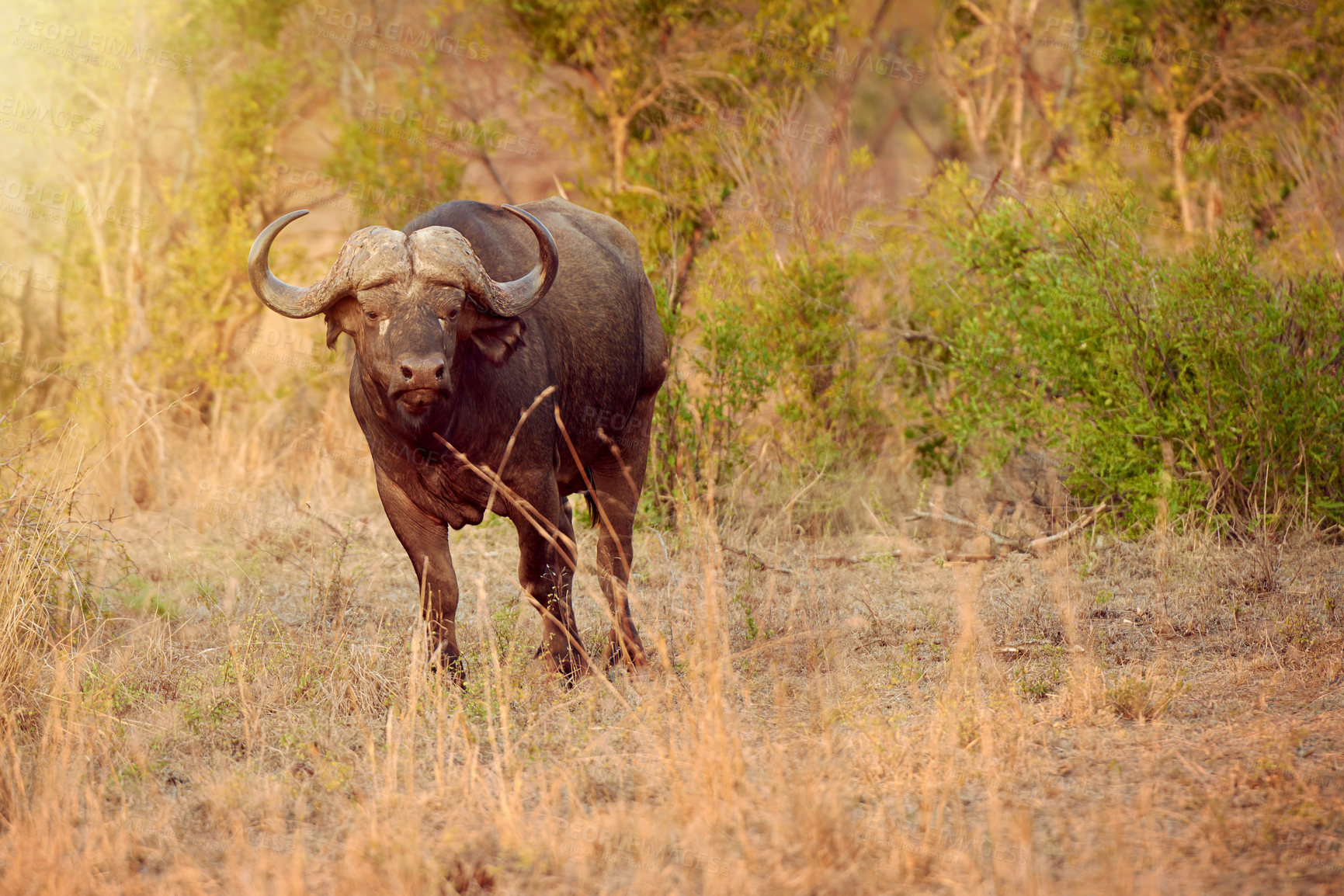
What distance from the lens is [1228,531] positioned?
21.4 ft

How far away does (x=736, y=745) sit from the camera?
335cm

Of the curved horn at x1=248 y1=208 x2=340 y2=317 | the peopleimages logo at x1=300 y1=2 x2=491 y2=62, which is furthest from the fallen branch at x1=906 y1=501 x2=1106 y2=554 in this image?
the peopleimages logo at x1=300 y1=2 x2=491 y2=62

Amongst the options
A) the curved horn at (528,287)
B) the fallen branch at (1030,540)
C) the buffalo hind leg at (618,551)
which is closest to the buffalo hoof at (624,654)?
the buffalo hind leg at (618,551)

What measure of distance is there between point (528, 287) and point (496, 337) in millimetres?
245

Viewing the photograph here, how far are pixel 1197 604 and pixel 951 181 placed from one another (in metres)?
4.45

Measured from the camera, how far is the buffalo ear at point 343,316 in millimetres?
4559

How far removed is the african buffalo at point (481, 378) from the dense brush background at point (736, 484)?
39cm

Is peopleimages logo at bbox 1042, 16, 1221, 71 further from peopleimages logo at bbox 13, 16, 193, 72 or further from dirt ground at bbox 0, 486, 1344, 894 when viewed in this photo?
peopleimages logo at bbox 13, 16, 193, 72

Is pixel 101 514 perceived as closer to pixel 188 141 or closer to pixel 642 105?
pixel 188 141

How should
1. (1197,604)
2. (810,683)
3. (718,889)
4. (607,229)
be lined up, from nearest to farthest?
(718,889)
(810,683)
(1197,604)
(607,229)

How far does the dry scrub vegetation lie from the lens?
9.75ft

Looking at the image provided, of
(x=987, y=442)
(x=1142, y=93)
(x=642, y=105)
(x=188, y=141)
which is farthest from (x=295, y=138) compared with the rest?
(x=987, y=442)

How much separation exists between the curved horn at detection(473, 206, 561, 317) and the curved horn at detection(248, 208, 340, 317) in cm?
60

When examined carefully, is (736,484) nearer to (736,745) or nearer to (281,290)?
(281,290)
